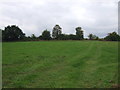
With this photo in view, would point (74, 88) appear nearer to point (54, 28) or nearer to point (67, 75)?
point (67, 75)

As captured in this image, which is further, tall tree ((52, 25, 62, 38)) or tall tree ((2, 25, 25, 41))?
tall tree ((52, 25, 62, 38))

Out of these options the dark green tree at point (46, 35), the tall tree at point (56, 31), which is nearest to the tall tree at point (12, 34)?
the dark green tree at point (46, 35)

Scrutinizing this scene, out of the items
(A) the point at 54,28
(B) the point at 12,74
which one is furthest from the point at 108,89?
(A) the point at 54,28

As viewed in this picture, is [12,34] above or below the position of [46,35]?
above

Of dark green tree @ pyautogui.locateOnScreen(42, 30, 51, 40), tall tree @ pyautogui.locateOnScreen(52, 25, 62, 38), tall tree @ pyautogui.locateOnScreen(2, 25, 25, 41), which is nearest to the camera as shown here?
tall tree @ pyautogui.locateOnScreen(2, 25, 25, 41)

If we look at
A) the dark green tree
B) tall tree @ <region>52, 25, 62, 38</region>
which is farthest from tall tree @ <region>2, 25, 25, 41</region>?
tall tree @ <region>52, 25, 62, 38</region>

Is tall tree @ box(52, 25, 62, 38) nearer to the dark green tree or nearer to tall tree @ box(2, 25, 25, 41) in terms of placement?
the dark green tree

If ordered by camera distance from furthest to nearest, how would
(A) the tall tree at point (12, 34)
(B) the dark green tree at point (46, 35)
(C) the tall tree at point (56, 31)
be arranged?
(C) the tall tree at point (56, 31) → (B) the dark green tree at point (46, 35) → (A) the tall tree at point (12, 34)

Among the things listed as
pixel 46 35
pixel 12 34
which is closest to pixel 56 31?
pixel 46 35

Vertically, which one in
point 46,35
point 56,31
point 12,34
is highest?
point 56,31

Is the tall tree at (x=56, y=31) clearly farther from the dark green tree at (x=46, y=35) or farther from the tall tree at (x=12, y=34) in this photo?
the tall tree at (x=12, y=34)

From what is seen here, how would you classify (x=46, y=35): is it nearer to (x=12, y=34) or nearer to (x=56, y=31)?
(x=56, y=31)

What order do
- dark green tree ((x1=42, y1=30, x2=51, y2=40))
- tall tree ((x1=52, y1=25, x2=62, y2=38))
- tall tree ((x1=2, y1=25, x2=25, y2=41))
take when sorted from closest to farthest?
tall tree ((x1=2, y1=25, x2=25, y2=41)), dark green tree ((x1=42, y1=30, x2=51, y2=40)), tall tree ((x1=52, y1=25, x2=62, y2=38))

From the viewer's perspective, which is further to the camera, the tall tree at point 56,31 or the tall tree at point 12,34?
the tall tree at point 56,31
